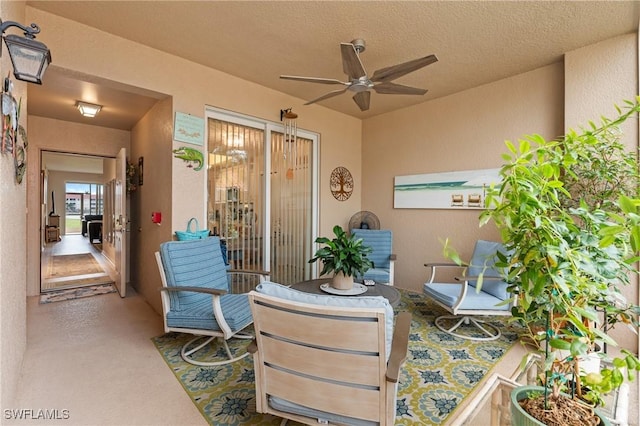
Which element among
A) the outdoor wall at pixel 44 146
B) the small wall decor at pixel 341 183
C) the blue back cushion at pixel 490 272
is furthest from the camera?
the small wall decor at pixel 341 183

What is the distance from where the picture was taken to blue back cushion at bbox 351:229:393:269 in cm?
412

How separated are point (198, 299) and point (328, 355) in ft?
6.01

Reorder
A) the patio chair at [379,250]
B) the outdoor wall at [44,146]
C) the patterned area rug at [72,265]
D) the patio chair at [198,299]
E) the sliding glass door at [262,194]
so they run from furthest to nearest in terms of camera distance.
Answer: the patterned area rug at [72,265], the outdoor wall at [44,146], the patio chair at [379,250], the sliding glass door at [262,194], the patio chair at [198,299]

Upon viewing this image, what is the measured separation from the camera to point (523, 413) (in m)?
0.98

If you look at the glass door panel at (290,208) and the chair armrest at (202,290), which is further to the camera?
the glass door panel at (290,208)

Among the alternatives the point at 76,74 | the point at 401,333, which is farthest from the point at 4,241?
the point at 401,333

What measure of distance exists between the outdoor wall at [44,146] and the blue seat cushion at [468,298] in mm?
5465

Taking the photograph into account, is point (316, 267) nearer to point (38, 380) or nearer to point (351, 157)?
point (351, 157)

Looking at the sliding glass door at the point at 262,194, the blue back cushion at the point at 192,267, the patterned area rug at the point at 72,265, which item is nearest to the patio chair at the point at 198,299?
the blue back cushion at the point at 192,267

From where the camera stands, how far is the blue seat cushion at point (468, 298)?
9.23ft

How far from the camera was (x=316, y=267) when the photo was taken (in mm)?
4523

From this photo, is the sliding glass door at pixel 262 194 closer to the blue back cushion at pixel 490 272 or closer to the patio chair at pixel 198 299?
the patio chair at pixel 198 299

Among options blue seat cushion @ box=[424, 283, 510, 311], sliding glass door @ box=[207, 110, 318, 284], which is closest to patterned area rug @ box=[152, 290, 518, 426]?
blue seat cushion @ box=[424, 283, 510, 311]

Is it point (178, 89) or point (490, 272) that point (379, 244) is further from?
point (178, 89)
